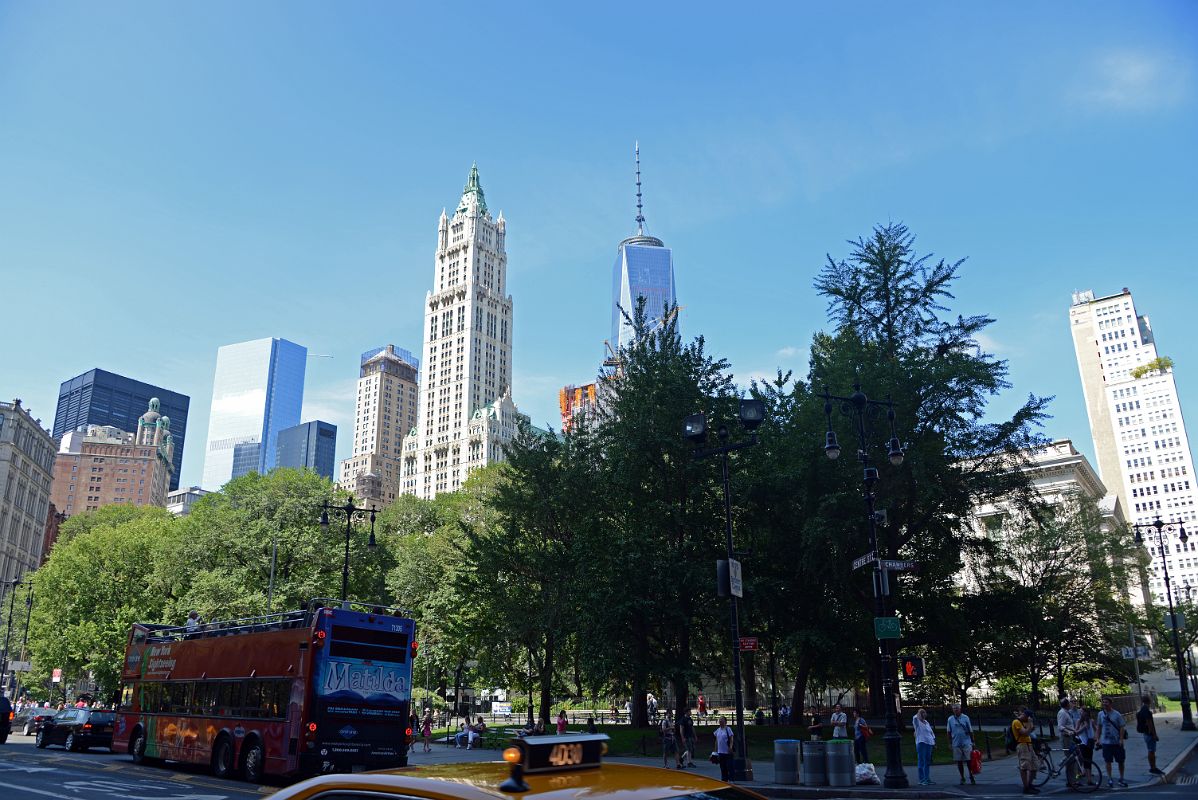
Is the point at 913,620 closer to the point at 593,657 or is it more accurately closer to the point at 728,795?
the point at 593,657

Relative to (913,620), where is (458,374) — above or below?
above

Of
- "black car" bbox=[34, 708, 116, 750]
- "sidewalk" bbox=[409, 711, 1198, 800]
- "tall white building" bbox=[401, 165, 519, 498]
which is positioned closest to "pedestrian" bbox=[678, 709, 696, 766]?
"sidewalk" bbox=[409, 711, 1198, 800]

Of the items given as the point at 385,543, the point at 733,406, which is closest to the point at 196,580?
the point at 385,543

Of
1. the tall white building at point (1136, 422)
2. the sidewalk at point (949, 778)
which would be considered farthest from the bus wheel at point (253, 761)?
the tall white building at point (1136, 422)

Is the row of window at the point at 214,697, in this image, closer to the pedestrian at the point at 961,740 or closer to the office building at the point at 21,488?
the pedestrian at the point at 961,740

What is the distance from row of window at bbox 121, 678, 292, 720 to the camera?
20.2 metres

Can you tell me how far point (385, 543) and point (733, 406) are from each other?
35121mm

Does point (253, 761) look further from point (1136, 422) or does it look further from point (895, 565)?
point (1136, 422)

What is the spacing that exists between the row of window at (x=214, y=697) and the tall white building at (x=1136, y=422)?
168 meters

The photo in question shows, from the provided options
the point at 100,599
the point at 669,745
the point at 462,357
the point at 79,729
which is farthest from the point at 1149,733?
the point at 462,357

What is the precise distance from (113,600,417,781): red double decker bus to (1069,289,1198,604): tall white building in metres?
167

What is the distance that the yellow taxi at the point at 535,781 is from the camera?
3586 mm

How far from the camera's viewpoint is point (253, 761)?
20.6m

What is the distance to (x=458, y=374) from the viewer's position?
7200 inches
